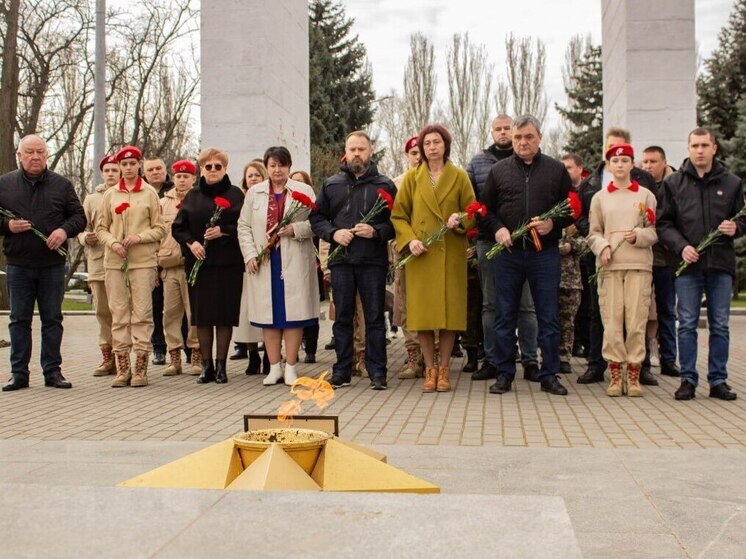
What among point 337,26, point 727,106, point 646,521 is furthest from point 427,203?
point 337,26

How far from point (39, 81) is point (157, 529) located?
25497mm

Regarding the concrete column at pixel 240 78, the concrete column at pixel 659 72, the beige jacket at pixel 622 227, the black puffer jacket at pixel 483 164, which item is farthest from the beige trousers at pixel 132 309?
the concrete column at pixel 659 72

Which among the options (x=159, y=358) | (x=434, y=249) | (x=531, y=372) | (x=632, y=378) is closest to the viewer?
(x=632, y=378)

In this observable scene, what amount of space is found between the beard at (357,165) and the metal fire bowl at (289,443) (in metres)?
4.89

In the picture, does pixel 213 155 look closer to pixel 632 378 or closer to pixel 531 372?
pixel 531 372

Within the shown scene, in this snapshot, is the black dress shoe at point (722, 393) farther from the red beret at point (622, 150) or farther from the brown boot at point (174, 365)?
the brown boot at point (174, 365)

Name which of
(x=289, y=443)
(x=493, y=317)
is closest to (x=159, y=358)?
(x=493, y=317)

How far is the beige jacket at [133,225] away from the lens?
8.60 metres

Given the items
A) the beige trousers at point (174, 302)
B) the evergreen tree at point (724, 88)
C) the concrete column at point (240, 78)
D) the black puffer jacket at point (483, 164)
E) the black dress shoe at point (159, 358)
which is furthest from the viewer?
the evergreen tree at point (724, 88)

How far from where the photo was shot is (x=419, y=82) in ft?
153

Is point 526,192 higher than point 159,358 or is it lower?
higher

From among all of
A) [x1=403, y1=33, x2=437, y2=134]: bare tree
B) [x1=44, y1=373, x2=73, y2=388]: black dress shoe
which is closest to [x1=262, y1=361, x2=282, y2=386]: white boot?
[x1=44, y1=373, x2=73, y2=388]: black dress shoe

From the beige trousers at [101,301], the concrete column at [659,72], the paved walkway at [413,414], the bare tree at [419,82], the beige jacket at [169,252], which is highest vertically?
the bare tree at [419,82]

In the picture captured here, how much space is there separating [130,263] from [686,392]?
16.2 feet
